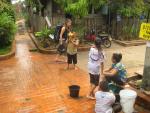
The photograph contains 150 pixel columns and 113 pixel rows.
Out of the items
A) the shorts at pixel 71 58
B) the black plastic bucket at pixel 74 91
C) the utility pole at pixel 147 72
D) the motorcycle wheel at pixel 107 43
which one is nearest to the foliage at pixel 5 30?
the shorts at pixel 71 58

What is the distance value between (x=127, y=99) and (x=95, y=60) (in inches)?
53.7

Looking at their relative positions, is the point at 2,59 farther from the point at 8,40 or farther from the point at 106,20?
the point at 106,20

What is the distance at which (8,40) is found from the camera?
12.7 metres

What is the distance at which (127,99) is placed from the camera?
5895 millimetres

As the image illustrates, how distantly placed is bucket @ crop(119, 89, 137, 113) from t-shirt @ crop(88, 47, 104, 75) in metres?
1.05

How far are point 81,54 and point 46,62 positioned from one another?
1959mm

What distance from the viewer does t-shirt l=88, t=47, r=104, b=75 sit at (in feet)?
22.2

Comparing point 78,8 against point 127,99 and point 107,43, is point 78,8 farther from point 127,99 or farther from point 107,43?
point 127,99

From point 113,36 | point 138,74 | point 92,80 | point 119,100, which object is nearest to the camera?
point 119,100

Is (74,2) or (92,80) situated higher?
(74,2)

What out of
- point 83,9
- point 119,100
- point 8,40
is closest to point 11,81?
point 119,100

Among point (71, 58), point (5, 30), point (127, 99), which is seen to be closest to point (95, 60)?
point (127, 99)

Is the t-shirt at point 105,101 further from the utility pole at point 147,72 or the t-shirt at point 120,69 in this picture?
the utility pole at point 147,72

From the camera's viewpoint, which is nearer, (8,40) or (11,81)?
(11,81)
